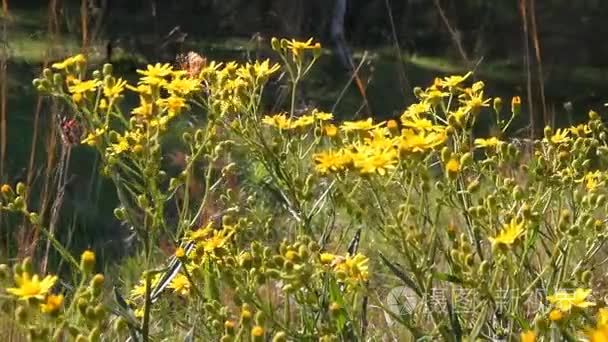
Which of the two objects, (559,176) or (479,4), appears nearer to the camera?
(559,176)

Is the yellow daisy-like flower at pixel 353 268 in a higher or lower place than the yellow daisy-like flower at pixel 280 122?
lower

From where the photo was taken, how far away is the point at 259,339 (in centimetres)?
112

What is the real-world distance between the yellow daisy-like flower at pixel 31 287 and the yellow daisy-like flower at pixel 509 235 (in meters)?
0.46

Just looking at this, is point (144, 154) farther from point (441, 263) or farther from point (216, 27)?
point (216, 27)

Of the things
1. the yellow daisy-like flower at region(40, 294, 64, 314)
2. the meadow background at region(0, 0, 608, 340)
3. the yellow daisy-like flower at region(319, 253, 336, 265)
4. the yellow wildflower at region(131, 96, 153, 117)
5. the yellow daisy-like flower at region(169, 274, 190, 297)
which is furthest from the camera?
the meadow background at region(0, 0, 608, 340)

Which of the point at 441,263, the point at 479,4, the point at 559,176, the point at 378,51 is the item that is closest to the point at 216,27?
the point at 378,51

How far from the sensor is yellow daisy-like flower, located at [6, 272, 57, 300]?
1.12 m

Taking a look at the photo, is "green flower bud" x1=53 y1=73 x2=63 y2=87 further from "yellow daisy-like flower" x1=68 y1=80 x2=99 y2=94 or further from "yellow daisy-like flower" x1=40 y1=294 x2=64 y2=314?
"yellow daisy-like flower" x1=40 y1=294 x2=64 y2=314

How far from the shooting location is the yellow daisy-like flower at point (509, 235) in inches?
45.8

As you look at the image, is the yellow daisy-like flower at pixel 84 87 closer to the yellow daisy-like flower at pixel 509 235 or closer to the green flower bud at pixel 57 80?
the green flower bud at pixel 57 80

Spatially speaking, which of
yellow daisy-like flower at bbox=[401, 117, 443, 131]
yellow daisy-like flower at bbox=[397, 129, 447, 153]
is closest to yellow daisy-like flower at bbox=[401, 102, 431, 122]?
yellow daisy-like flower at bbox=[401, 117, 443, 131]

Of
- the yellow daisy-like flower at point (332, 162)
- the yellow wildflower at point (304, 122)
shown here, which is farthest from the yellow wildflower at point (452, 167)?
the yellow wildflower at point (304, 122)

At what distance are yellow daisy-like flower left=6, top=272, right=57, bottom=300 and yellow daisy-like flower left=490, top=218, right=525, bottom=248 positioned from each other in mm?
456

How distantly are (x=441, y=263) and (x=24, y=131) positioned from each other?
5128mm
